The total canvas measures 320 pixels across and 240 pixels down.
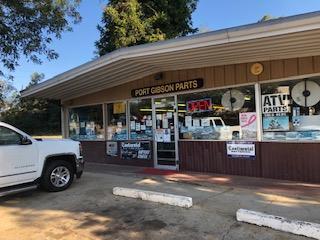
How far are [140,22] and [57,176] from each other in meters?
14.1

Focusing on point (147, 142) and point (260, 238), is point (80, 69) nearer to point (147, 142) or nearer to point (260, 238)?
point (147, 142)

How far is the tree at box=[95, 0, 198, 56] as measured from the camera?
71.3 feet

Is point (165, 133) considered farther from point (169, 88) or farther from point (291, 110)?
point (291, 110)

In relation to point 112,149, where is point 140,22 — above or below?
above

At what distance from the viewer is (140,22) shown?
22.0 meters

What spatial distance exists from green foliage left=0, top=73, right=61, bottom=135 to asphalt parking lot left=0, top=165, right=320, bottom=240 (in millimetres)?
34445

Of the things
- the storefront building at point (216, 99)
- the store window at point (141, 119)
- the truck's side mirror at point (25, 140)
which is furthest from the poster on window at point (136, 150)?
the truck's side mirror at point (25, 140)

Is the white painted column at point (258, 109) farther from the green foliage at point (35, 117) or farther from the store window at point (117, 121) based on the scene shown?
the green foliage at point (35, 117)

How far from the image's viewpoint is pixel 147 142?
13.2 m

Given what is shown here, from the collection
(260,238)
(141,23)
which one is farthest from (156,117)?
(141,23)

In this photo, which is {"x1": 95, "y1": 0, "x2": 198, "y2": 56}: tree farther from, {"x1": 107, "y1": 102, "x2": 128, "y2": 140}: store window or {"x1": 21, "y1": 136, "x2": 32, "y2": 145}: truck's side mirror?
{"x1": 21, "y1": 136, "x2": 32, "y2": 145}: truck's side mirror

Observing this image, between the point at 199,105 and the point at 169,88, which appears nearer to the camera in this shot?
the point at 199,105

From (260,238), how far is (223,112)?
18.7 feet

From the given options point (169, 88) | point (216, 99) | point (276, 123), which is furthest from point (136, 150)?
point (276, 123)
